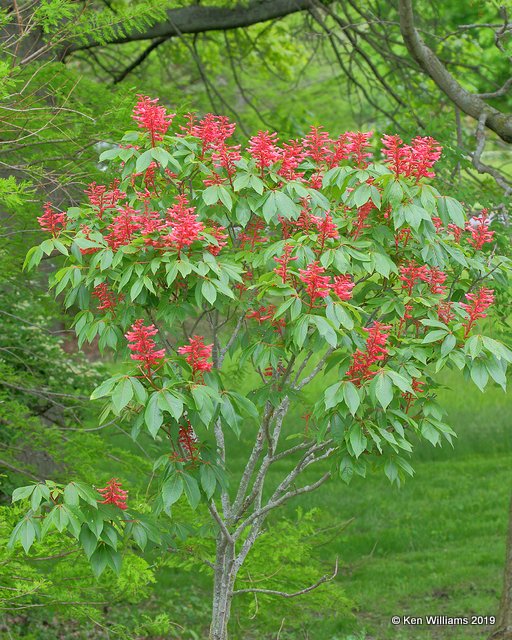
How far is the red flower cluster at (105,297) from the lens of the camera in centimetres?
393

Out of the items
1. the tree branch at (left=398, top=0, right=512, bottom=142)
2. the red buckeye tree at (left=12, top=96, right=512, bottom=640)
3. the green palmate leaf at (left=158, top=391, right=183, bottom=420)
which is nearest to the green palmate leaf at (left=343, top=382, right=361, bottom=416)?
the red buckeye tree at (left=12, top=96, right=512, bottom=640)

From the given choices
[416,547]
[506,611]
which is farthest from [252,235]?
[416,547]

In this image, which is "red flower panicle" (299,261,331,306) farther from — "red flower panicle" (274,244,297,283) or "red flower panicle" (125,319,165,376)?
"red flower panicle" (125,319,165,376)

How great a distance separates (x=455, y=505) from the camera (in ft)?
Answer: 36.1

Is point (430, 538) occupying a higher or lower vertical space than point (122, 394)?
lower

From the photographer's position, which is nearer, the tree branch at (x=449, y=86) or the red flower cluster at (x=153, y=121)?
the red flower cluster at (x=153, y=121)

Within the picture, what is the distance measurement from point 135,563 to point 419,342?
97.1 inches

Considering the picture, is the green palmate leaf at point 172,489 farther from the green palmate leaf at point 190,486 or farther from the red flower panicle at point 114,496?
the red flower panicle at point 114,496

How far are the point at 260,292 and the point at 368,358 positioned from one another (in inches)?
18.4

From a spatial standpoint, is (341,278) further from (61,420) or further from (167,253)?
(61,420)

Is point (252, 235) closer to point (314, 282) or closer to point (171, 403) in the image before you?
point (314, 282)

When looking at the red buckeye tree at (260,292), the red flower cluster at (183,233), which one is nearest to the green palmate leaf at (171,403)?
the red buckeye tree at (260,292)

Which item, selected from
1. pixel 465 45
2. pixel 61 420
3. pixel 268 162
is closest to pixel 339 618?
pixel 61 420

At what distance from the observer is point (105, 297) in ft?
12.9
